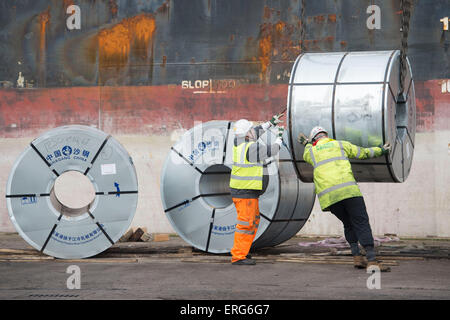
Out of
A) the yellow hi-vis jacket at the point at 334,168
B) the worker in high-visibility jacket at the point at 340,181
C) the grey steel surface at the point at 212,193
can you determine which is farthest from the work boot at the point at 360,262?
the grey steel surface at the point at 212,193

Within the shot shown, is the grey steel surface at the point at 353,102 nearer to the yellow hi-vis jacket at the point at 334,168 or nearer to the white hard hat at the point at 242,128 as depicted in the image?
the yellow hi-vis jacket at the point at 334,168

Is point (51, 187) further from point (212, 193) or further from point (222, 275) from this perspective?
point (222, 275)

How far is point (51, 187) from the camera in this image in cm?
993

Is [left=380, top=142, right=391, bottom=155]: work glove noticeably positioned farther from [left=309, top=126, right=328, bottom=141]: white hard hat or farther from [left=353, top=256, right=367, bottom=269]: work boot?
[left=353, top=256, right=367, bottom=269]: work boot

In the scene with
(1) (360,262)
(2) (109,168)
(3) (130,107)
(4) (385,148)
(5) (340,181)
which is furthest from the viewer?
(3) (130,107)

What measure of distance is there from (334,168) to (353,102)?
0.78 m

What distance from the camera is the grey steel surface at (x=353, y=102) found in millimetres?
8258

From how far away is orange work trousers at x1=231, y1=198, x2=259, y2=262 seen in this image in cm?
915

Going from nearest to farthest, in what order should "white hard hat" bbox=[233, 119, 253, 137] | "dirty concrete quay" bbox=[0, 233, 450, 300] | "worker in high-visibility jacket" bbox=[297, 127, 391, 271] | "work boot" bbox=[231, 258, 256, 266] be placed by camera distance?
1. "dirty concrete quay" bbox=[0, 233, 450, 300]
2. "worker in high-visibility jacket" bbox=[297, 127, 391, 271]
3. "work boot" bbox=[231, 258, 256, 266]
4. "white hard hat" bbox=[233, 119, 253, 137]

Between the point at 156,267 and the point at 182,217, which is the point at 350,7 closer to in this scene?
the point at 182,217

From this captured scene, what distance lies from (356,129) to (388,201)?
178 inches

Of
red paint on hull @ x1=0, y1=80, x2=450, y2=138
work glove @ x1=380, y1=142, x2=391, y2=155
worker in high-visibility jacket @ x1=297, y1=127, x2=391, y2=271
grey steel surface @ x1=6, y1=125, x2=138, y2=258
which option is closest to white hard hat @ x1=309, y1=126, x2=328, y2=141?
worker in high-visibility jacket @ x1=297, y1=127, x2=391, y2=271

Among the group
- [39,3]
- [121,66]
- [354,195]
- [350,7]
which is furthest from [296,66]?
[39,3]

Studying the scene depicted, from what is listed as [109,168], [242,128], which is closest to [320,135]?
[242,128]
